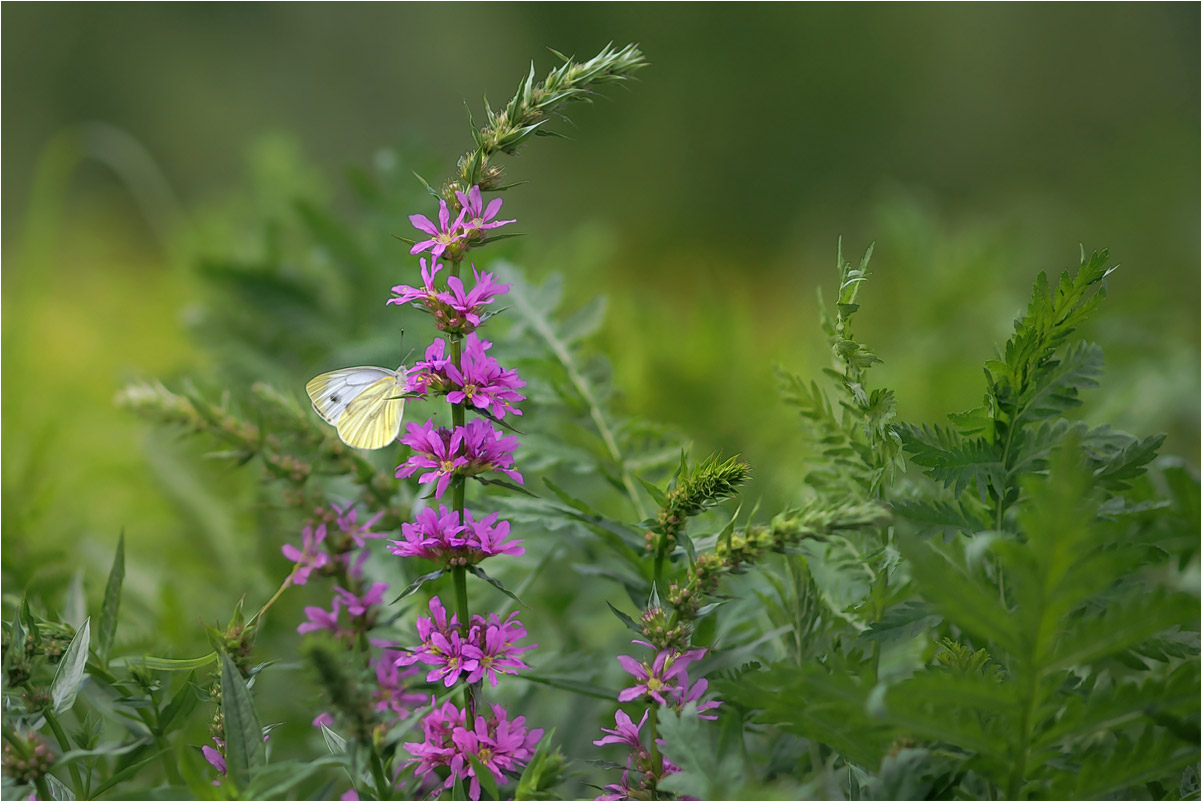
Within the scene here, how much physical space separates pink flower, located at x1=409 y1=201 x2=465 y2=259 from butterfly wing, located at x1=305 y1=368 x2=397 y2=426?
0.16 ft

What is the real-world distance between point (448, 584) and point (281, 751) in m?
0.13

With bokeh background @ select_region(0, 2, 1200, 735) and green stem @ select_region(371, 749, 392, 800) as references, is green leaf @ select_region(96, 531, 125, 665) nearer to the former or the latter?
A: green stem @ select_region(371, 749, 392, 800)

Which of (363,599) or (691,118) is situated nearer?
(363,599)

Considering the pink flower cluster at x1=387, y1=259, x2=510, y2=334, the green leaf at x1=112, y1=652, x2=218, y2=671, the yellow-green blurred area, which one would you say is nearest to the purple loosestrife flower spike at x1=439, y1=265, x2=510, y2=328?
the pink flower cluster at x1=387, y1=259, x2=510, y2=334

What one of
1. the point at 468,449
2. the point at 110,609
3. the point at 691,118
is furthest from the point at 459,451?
the point at 691,118

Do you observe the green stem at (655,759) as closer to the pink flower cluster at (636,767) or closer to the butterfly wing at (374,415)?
the pink flower cluster at (636,767)

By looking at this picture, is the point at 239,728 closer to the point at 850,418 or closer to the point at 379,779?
the point at 379,779

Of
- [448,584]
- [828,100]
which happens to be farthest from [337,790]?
[828,100]

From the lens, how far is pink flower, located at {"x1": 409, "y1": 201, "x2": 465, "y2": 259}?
0.22 meters

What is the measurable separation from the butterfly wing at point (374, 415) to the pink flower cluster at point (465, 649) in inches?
2.4

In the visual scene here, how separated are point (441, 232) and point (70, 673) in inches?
5.3

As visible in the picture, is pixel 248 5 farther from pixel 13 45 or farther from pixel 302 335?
pixel 302 335

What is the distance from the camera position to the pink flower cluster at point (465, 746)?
207 mm

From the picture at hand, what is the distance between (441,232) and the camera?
0.74 ft
